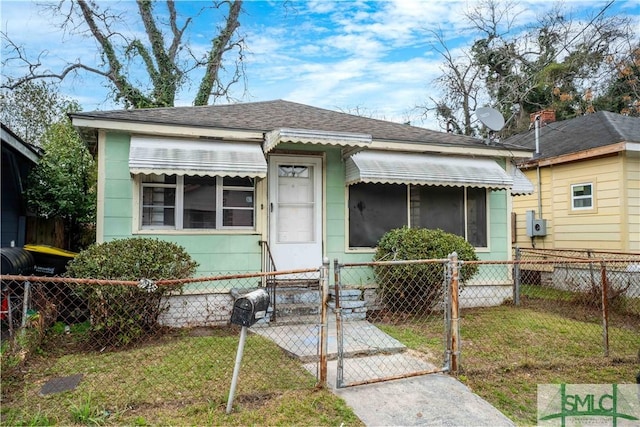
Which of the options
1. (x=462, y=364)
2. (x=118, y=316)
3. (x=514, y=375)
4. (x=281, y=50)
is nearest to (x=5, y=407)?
(x=118, y=316)

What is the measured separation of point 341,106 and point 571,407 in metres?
20.9

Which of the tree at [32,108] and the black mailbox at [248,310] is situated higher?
the tree at [32,108]

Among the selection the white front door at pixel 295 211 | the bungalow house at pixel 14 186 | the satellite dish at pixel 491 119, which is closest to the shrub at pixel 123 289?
the white front door at pixel 295 211

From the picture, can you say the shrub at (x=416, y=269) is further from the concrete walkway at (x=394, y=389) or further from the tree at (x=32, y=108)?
the tree at (x=32, y=108)

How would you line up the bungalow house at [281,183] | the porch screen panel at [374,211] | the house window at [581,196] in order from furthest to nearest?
the house window at [581,196], the porch screen panel at [374,211], the bungalow house at [281,183]

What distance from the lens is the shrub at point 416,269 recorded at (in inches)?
253

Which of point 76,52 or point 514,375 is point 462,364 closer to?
point 514,375

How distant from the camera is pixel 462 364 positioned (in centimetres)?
421

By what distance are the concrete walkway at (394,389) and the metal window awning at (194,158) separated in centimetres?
250

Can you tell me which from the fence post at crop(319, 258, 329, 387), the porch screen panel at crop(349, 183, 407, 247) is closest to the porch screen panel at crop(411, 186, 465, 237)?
the porch screen panel at crop(349, 183, 407, 247)

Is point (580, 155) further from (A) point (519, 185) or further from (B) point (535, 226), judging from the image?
(A) point (519, 185)

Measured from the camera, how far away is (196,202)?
6.52 meters

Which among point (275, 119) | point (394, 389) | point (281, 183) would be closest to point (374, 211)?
point (281, 183)

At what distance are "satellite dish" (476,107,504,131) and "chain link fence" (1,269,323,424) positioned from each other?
4785mm
